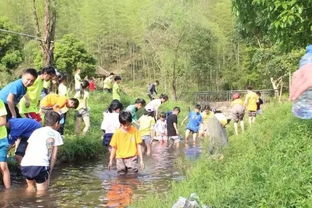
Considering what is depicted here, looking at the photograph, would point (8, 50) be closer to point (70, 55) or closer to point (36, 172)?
point (70, 55)

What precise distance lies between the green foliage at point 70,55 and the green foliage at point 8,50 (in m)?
2.80

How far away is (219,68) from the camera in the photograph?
37.9 meters

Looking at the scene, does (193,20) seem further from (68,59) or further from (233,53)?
(68,59)

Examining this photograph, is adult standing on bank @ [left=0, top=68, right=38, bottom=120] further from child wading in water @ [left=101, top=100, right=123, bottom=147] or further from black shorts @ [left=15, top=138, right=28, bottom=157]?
child wading in water @ [left=101, top=100, right=123, bottom=147]

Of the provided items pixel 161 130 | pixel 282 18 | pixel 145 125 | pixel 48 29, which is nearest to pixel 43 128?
pixel 282 18

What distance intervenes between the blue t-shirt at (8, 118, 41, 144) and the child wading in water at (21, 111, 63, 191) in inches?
25.3

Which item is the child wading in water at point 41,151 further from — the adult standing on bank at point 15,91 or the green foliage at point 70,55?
the green foliage at point 70,55

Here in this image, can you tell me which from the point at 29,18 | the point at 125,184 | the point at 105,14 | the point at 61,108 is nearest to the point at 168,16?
the point at 105,14

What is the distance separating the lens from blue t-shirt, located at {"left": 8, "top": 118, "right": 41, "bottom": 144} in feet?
26.9

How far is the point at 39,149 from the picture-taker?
7477 mm

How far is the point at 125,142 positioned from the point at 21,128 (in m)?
2.09

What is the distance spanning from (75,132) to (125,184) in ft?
15.7

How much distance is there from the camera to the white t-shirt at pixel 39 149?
7453 millimetres

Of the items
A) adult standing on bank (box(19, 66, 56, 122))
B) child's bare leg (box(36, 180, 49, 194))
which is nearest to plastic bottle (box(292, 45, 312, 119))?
child's bare leg (box(36, 180, 49, 194))
